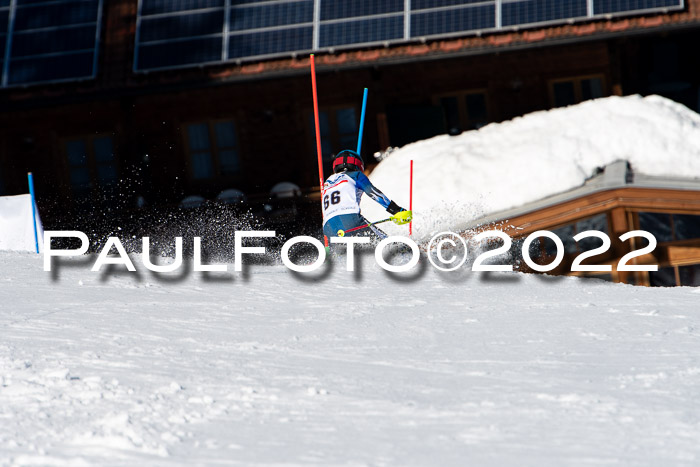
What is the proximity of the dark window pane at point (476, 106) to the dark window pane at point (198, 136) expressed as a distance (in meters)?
4.83

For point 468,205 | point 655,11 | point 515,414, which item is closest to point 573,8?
point 655,11

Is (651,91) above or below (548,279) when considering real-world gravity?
above

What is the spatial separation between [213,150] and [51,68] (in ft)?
10.5

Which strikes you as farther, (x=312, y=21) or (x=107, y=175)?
(x=107, y=175)

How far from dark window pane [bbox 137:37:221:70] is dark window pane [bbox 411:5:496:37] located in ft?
11.6

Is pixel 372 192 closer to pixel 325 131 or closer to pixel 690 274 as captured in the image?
pixel 690 274

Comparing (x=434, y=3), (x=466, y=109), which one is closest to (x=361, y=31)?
(x=434, y=3)

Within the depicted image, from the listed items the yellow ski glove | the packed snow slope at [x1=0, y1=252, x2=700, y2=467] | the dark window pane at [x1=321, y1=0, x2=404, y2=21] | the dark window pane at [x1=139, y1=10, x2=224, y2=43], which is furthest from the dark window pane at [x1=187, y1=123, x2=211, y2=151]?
the packed snow slope at [x1=0, y1=252, x2=700, y2=467]

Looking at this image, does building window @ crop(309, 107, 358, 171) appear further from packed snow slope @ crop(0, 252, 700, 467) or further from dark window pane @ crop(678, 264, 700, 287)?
packed snow slope @ crop(0, 252, 700, 467)

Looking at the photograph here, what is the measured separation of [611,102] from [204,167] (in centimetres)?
742

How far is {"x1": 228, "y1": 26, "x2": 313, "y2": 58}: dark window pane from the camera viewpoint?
16.6 metres

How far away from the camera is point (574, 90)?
1727 cm

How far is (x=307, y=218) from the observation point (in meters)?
16.8

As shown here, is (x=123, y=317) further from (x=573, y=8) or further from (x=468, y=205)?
(x=573, y=8)
